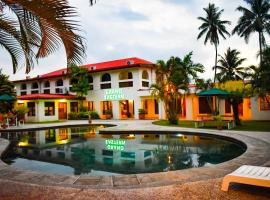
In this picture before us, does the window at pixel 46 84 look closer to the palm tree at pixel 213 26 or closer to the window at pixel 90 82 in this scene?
the window at pixel 90 82

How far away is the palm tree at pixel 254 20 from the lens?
28391 mm

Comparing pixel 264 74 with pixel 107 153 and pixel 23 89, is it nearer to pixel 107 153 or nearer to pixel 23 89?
pixel 107 153

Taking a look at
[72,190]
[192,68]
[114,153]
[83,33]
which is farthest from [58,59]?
[192,68]

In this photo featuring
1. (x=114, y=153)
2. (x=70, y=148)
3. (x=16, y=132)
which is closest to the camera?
(x=114, y=153)

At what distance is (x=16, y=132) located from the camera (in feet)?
65.0

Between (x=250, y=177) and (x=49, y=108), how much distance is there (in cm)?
2927

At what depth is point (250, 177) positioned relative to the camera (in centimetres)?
443

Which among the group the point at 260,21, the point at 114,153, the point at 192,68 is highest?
the point at 260,21

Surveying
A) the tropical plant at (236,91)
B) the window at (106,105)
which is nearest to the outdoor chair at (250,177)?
the tropical plant at (236,91)

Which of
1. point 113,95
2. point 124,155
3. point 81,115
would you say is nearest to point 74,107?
point 81,115

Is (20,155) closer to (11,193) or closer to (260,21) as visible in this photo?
(11,193)

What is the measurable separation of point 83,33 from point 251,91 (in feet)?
49.7

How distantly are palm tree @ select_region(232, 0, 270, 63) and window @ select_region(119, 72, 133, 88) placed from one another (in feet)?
46.5

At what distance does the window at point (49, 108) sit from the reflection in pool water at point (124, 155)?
57.3ft
